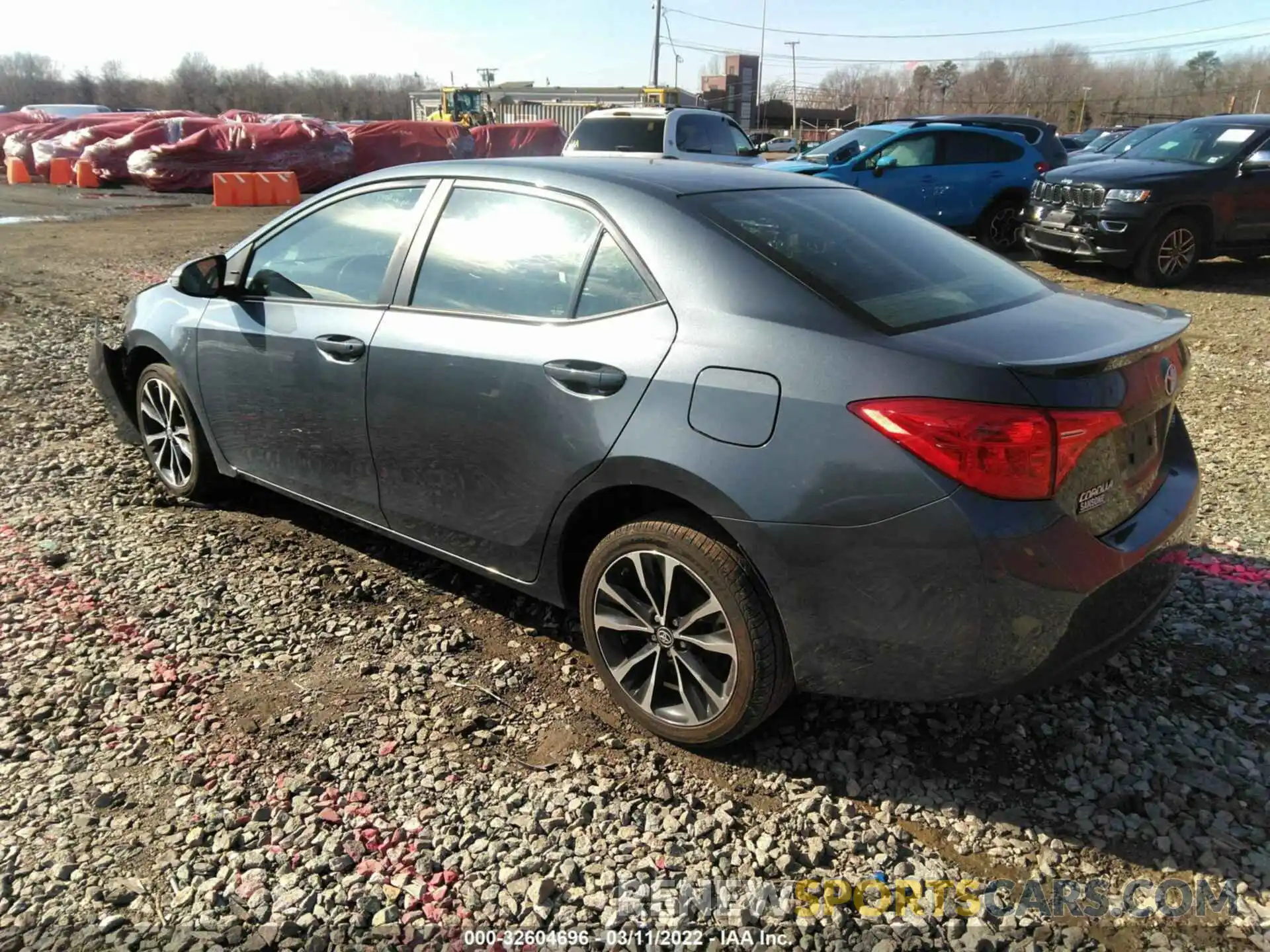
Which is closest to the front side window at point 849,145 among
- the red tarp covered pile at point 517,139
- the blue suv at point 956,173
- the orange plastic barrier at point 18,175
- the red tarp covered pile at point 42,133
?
the blue suv at point 956,173

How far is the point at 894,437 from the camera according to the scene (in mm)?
2170

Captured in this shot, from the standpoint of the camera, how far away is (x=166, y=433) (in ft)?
14.9

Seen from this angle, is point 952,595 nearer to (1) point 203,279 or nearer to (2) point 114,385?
(1) point 203,279

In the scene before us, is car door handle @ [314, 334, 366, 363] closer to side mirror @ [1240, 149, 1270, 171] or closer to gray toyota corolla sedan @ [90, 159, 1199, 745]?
gray toyota corolla sedan @ [90, 159, 1199, 745]

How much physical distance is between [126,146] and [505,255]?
2509 centimetres

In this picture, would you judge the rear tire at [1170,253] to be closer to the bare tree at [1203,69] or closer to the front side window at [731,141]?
the front side window at [731,141]

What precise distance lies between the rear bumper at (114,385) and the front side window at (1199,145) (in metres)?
10.4

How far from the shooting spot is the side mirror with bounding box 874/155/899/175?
39.5ft

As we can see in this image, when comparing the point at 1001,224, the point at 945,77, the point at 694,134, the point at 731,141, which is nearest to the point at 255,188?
the point at 694,134

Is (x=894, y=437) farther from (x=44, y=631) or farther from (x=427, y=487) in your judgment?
(x=44, y=631)

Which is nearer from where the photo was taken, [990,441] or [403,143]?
[990,441]

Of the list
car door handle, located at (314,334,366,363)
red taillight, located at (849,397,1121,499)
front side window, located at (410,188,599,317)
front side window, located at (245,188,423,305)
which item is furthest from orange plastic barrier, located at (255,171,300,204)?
red taillight, located at (849,397,1121,499)

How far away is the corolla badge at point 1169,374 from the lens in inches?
99.3

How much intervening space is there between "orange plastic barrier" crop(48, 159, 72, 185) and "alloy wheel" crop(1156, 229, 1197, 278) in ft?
83.3
